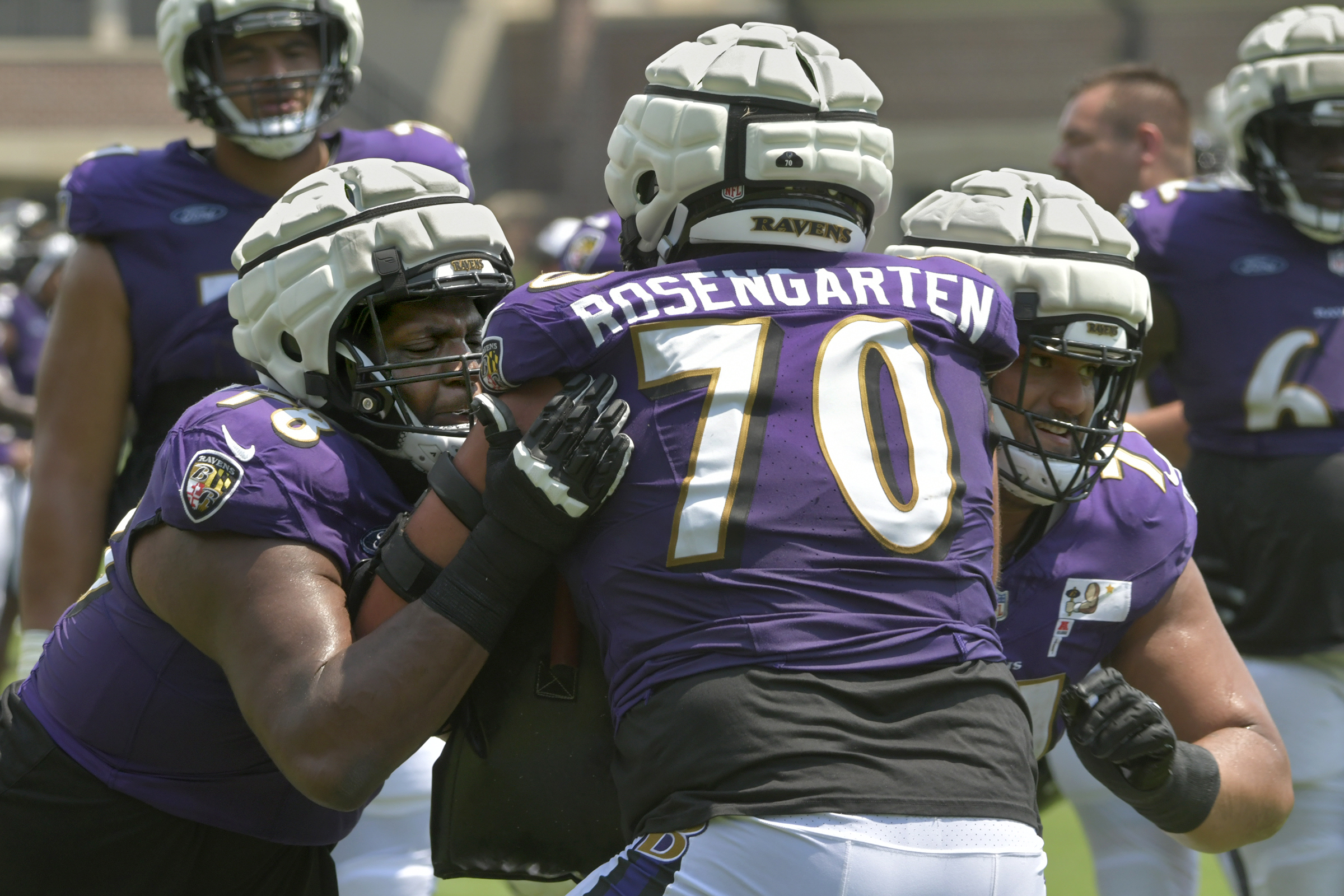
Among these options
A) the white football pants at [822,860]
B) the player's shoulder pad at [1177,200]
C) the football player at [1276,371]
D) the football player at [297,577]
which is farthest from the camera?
the player's shoulder pad at [1177,200]

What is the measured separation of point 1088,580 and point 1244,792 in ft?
1.57

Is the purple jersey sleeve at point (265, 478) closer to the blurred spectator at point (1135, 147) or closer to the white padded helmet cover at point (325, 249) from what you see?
the white padded helmet cover at point (325, 249)

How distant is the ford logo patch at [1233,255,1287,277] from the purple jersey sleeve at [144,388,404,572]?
260 cm

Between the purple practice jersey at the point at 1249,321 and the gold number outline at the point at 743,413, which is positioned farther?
the purple practice jersey at the point at 1249,321

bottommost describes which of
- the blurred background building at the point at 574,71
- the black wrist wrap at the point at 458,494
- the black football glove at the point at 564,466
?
the blurred background building at the point at 574,71

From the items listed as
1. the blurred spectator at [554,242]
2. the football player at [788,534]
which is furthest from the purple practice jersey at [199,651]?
the blurred spectator at [554,242]

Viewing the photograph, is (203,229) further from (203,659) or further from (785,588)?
(785,588)

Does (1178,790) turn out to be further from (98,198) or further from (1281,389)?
(98,198)

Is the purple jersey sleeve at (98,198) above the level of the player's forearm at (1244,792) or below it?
above

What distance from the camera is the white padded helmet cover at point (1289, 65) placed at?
4.15 m

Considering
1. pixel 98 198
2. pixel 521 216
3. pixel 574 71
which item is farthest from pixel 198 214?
pixel 574 71

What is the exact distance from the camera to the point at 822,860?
78.7 inches

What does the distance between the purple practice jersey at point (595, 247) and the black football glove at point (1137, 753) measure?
3023 mm

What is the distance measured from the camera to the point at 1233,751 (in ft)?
8.88
